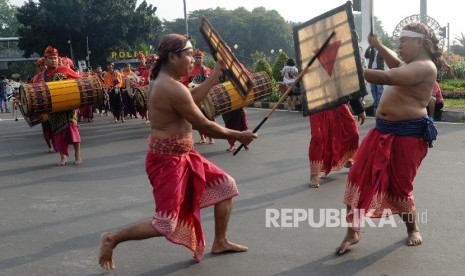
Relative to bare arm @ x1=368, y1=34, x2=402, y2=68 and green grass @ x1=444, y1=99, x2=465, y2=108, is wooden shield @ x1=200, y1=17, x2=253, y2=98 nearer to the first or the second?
bare arm @ x1=368, y1=34, x2=402, y2=68

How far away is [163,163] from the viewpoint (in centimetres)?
409

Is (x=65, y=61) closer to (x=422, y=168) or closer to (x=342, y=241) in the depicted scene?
(x=422, y=168)

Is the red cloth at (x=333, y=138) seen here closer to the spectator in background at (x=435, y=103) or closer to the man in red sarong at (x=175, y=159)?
the spectator in background at (x=435, y=103)

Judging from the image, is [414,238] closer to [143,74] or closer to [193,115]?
[193,115]

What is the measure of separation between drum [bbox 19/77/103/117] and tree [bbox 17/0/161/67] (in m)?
38.6

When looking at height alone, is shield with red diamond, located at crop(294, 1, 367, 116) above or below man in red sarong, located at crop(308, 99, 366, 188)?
above

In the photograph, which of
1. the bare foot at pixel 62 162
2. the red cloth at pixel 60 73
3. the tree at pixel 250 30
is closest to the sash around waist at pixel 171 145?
the bare foot at pixel 62 162

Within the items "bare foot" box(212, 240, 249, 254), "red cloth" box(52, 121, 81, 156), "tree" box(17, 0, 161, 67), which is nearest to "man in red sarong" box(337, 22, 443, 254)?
"bare foot" box(212, 240, 249, 254)

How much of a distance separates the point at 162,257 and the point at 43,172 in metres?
4.54

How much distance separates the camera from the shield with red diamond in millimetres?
4242

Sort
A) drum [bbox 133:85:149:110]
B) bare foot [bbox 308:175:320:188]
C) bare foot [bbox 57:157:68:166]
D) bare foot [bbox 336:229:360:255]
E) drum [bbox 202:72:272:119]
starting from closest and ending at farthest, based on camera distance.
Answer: bare foot [bbox 336:229:360:255]
bare foot [bbox 308:175:320:188]
bare foot [bbox 57:157:68:166]
drum [bbox 202:72:272:119]
drum [bbox 133:85:149:110]

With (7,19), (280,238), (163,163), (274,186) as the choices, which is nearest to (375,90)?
(274,186)

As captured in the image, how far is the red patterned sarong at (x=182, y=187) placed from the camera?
13.1ft

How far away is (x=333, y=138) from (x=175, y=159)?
3.29 m
